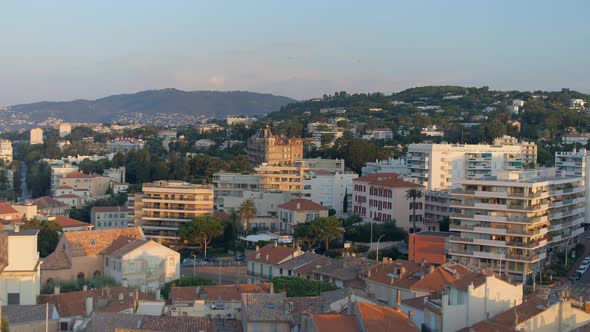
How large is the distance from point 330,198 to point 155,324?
1663 inches

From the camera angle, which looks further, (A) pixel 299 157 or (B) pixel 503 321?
(A) pixel 299 157

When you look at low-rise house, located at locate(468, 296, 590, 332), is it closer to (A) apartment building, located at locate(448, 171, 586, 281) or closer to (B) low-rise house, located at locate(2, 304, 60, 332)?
(B) low-rise house, located at locate(2, 304, 60, 332)

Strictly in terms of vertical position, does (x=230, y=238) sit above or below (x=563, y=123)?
below

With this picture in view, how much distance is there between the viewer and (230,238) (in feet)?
185

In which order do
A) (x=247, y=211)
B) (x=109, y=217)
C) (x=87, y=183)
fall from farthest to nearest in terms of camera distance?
(x=87, y=183) → (x=109, y=217) → (x=247, y=211)

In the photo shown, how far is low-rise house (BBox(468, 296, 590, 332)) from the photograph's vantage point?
20.5m

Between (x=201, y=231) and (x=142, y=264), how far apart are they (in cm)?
1445

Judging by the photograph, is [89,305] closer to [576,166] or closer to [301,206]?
[301,206]

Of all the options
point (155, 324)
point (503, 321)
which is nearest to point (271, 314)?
point (155, 324)

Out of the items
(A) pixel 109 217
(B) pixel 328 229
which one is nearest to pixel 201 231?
(B) pixel 328 229

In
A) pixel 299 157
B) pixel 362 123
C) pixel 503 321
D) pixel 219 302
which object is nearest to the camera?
pixel 503 321

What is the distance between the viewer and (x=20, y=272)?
30734 mm

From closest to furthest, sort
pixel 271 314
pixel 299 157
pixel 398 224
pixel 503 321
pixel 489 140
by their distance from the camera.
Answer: pixel 503 321 → pixel 271 314 → pixel 398 224 → pixel 299 157 → pixel 489 140

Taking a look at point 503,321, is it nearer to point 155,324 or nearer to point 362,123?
point 155,324
